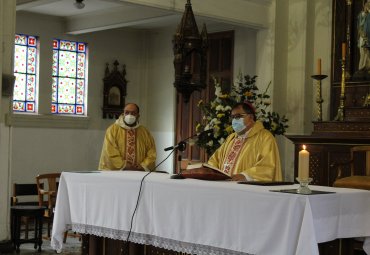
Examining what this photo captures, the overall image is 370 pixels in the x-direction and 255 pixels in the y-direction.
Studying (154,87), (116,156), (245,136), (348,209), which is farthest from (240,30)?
(348,209)

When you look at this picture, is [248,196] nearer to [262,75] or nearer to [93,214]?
[93,214]

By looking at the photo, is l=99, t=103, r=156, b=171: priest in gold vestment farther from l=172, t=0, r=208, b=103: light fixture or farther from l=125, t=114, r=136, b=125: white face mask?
l=172, t=0, r=208, b=103: light fixture

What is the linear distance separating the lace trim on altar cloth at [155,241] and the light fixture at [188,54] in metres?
1.95

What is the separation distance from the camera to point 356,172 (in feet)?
29.8

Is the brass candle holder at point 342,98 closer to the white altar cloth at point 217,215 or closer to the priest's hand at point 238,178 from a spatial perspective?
the priest's hand at point 238,178

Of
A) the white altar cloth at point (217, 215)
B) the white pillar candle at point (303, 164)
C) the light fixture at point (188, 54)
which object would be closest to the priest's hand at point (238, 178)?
the white altar cloth at point (217, 215)

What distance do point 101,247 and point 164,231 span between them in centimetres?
120

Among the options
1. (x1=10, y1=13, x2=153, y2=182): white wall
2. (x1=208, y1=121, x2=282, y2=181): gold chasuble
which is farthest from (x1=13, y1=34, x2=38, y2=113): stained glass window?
(x1=208, y1=121, x2=282, y2=181): gold chasuble

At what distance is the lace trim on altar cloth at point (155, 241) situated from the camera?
5.00 metres

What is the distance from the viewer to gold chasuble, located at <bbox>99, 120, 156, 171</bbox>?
8820mm

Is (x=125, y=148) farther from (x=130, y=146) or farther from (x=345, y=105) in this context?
(x=345, y=105)

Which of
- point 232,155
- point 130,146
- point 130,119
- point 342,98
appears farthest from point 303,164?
point 342,98

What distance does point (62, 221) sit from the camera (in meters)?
6.30

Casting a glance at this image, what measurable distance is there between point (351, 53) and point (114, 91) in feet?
18.1
